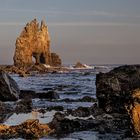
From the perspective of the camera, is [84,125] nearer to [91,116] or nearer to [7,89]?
[91,116]

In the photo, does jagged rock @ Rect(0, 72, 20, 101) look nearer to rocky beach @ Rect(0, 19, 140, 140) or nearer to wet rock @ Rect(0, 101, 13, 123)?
rocky beach @ Rect(0, 19, 140, 140)

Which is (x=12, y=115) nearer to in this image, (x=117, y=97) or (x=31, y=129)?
(x=117, y=97)

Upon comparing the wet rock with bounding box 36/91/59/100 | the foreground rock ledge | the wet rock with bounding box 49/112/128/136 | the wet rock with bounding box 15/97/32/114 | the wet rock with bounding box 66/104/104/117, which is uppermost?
the foreground rock ledge

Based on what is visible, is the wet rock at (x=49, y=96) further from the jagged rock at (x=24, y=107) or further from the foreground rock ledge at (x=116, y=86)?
the foreground rock ledge at (x=116, y=86)

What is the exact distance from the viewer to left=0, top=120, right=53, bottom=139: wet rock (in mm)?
17920

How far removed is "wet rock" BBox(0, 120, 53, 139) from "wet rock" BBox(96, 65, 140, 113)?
288 inches

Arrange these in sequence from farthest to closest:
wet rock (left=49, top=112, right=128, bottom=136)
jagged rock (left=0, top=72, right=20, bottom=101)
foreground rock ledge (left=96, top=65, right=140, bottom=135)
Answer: jagged rock (left=0, top=72, right=20, bottom=101), foreground rock ledge (left=96, top=65, right=140, bottom=135), wet rock (left=49, top=112, right=128, bottom=136)

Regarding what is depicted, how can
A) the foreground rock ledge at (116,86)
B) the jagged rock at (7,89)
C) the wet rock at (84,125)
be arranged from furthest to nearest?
the jagged rock at (7,89) → the foreground rock ledge at (116,86) → the wet rock at (84,125)

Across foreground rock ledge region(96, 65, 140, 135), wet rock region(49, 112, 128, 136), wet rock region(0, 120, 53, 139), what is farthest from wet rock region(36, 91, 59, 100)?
wet rock region(0, 120, 53, 139)

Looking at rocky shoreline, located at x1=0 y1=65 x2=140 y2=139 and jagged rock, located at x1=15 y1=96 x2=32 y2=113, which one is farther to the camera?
jagged rock, located at x1=15 y1=96 x2=32 y2=113

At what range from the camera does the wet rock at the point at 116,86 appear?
2572 centimetres

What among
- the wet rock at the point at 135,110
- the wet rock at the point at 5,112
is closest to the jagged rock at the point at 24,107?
the wet rock at the point at 5,112

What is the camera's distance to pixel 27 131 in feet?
60.1

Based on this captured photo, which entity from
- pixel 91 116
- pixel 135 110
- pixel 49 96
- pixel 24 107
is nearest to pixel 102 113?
pixel 91 116
